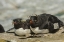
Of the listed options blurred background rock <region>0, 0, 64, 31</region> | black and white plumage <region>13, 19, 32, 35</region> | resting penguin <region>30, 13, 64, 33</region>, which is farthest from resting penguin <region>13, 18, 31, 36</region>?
blurred background rock <region>0, 0, 64, 31</region>

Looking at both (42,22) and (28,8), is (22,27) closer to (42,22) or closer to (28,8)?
(42,22)

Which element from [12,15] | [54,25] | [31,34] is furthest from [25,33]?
[12,15]

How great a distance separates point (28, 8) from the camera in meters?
15.9

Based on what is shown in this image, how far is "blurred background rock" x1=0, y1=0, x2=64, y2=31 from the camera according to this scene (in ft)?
46.9

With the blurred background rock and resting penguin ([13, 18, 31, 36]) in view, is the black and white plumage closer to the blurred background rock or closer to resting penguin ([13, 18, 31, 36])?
resting penguin ([13, 18, 31, 36])

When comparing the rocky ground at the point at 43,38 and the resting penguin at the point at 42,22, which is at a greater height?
the resting penguin at the point at 42,22

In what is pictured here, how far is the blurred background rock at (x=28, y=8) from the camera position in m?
14.3

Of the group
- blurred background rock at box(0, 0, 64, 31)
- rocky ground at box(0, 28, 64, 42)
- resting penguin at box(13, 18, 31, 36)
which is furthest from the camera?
blurred background rock at box(0, 0, 64, 31)

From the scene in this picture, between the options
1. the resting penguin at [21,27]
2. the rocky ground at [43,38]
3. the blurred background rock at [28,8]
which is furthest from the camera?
the blurred background rock at [28,8]

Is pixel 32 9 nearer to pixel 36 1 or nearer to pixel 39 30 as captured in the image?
pixel 36 1

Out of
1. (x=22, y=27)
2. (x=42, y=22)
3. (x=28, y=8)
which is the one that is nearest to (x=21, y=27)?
(x=22, y=27)

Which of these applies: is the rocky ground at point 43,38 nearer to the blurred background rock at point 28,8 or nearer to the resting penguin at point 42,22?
the resting penguin at point 42,22

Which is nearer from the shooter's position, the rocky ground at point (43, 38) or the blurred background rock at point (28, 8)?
the rocky ground at point (43, 38)

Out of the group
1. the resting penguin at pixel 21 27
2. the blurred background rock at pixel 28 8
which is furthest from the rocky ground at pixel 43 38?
the blurred background rock at pixel 28 8
